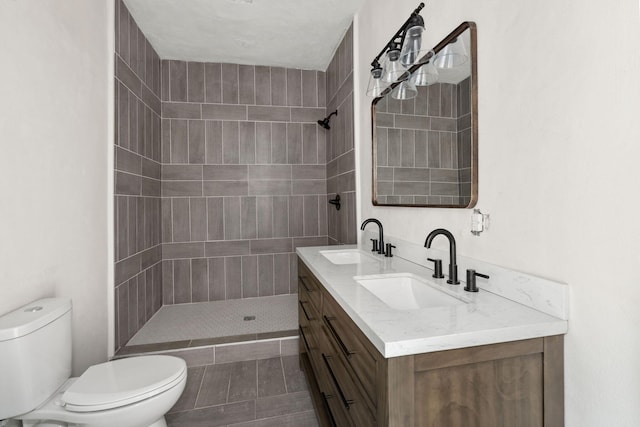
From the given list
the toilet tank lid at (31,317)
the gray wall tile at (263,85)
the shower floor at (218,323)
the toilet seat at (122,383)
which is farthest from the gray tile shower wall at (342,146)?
the toilet tank lid at (31,317)

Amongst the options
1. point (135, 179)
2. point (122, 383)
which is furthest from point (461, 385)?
point (135, 179)

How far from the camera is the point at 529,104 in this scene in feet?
3.21

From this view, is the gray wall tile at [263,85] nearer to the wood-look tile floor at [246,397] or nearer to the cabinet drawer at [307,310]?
the cabinet drawer at [307,310]

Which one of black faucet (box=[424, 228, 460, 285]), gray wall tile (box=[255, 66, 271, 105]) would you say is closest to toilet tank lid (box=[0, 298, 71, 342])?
black faucet (box=[424, 228, 460, 285])

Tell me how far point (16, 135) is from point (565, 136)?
1.96 m

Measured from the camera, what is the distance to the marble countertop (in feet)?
2.45

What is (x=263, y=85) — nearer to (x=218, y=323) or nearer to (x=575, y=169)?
(x=218, y=323)

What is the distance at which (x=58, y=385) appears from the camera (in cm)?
133

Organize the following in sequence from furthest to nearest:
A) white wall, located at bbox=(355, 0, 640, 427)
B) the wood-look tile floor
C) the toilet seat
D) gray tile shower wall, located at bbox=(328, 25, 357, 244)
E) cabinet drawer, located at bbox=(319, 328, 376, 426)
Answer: gray tile shower wall, located at bbox=(328, 25, 357, 244) → the wood-look tile floor → the toilet seat → cabinet drawer, located at bbox=(319, 328, 376, 426) → white wall, located at bbox=(355, 0, 640, 427)

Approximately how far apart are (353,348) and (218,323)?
6.69 ft

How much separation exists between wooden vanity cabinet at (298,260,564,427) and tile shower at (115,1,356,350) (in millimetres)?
1825

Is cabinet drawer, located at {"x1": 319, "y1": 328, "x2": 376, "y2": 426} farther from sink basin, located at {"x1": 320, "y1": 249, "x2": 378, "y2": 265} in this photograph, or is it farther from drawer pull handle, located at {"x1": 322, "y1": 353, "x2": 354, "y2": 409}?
sink basin, located at {"x1": 320, "y1": 249, "x2": 378, "y2": 265}

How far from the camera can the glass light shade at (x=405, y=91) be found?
5.27 ft

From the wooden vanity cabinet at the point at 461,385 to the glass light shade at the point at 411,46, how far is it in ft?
4.11
